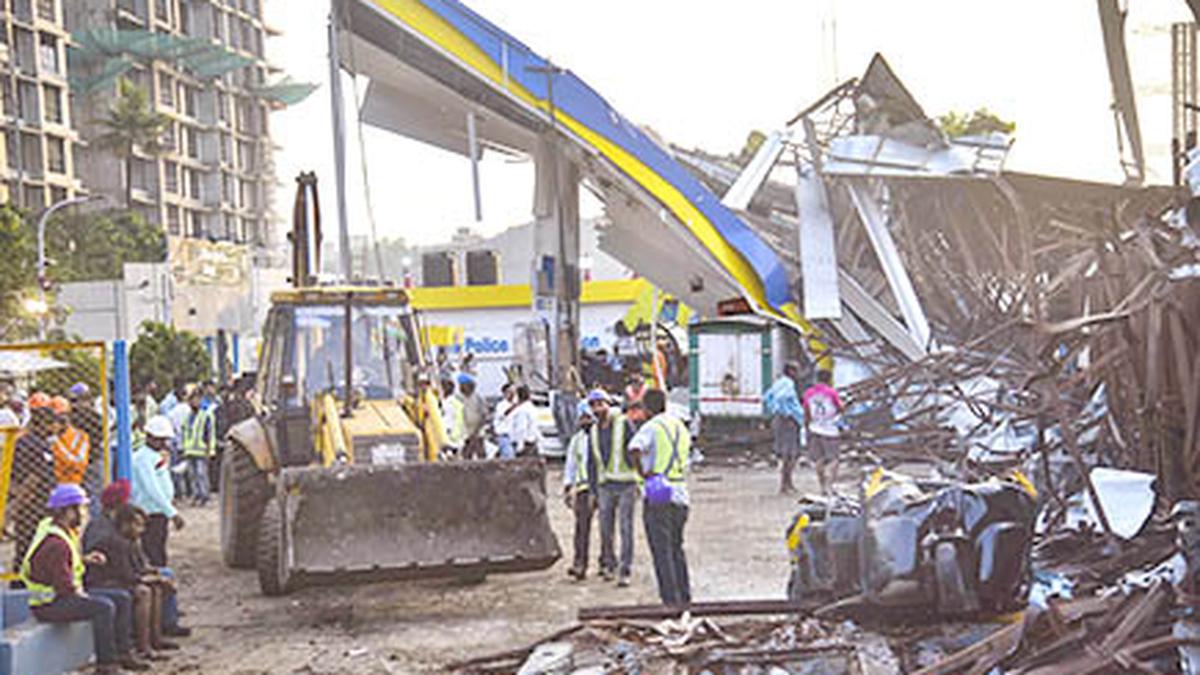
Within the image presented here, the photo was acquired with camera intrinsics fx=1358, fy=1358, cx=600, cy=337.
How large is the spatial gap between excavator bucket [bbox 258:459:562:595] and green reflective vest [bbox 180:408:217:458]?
7.80 meters

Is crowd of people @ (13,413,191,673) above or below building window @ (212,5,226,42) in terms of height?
below

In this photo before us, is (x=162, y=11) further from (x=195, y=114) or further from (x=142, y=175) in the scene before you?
(x=142, y=175)

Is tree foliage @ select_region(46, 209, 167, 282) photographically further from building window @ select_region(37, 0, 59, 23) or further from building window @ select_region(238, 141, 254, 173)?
building window @ select_region(238, 141, 254, 173)

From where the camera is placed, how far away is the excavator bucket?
10016mm

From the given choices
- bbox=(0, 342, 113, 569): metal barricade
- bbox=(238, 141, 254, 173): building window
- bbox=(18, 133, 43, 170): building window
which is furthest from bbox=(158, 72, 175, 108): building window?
bbox=(0, 342, 113, 569): metal barricade

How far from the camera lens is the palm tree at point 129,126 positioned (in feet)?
236

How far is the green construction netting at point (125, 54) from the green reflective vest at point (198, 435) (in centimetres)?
6596

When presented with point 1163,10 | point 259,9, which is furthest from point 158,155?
point 1163,10

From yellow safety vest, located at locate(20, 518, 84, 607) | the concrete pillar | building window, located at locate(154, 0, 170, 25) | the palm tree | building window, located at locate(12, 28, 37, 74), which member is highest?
building window, located at locate(154, 0, 170, 25)

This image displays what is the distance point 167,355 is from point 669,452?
25.3 metres

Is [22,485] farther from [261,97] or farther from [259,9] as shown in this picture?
[259,9]

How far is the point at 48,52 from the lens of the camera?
64.8 m

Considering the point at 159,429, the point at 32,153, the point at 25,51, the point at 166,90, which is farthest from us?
the point at 166,90

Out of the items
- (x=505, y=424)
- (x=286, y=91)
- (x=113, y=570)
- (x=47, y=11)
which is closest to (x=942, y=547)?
(x=113, y=570)
